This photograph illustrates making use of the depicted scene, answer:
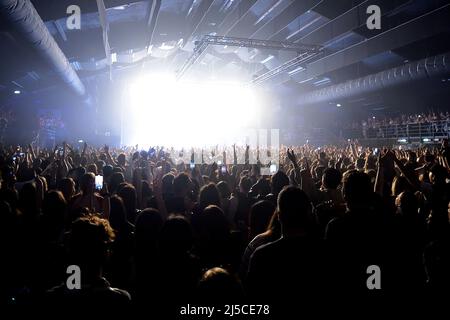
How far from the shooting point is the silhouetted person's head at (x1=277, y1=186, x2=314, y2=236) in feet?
7.25

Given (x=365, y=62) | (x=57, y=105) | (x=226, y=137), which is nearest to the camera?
(x=365, y=62)

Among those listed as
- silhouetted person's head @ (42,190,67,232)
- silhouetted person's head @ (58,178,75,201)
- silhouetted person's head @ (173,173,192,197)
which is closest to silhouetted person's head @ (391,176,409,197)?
silhouetted person's head @ (173,173,192,197)

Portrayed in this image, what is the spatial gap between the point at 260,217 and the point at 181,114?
29.3m

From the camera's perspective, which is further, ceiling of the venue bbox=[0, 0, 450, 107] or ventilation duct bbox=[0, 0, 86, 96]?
ceiling of the venue bbox=[0, 0, 450, 107]

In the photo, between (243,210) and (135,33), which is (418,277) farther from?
(135,33)

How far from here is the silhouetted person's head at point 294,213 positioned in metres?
2.21

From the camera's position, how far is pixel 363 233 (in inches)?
99.7

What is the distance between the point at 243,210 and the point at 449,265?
2735 millimetres

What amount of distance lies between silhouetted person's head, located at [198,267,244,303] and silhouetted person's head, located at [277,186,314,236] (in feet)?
2.38

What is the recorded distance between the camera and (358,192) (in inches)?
106

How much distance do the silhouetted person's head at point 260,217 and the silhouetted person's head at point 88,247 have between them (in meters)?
1.70

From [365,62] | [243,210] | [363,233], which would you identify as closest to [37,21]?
[243,210]

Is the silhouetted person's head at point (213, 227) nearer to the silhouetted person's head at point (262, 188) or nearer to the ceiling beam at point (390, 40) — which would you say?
the silhouetted person's head at point (262, 188)

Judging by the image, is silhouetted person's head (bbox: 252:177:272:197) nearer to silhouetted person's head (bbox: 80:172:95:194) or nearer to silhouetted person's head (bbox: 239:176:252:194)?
silhouetted person's head (bbox: 239:176:252:194)
